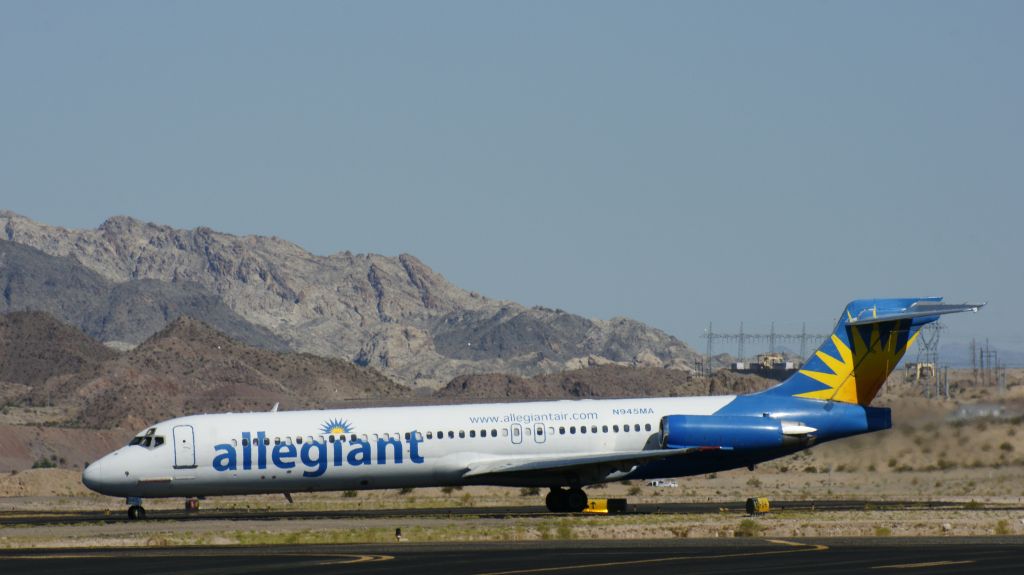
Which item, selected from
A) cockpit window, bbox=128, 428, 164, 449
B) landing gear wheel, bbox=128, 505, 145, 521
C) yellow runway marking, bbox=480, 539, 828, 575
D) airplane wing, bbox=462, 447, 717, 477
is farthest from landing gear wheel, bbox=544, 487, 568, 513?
yellow runway marking, bbox=480, 539, 828, 575

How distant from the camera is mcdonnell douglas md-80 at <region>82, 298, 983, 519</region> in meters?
48.4

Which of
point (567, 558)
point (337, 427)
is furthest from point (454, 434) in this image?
point (567, 558)

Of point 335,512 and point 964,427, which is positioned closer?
point 335,512

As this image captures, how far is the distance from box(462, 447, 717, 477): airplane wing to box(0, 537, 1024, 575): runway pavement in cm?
927

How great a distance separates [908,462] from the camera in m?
59.5

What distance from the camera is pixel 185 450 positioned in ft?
159

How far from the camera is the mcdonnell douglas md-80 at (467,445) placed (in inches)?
1907

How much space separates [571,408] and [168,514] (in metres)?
14.2

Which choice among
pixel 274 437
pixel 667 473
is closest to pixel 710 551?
pixel 667 473

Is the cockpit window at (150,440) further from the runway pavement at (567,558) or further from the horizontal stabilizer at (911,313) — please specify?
the horizontal stabilizer at (911,313)

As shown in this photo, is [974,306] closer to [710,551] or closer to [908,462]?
[908,462]

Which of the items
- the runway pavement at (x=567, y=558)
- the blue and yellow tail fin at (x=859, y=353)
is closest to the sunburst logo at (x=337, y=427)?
the runway pavement at (x=567, y=558)

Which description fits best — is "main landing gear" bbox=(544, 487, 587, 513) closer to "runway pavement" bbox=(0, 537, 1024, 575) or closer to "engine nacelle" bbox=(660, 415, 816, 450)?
"engine nacelle" bbox=(660, 415, 816, 450)

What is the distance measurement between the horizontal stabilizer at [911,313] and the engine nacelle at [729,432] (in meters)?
3.90
